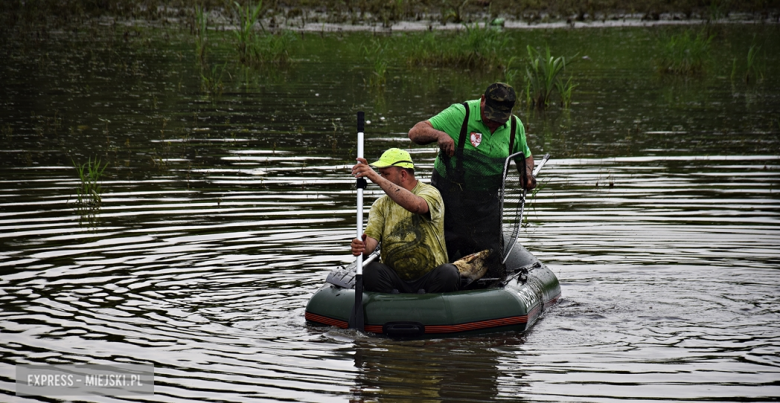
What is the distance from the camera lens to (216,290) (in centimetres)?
831

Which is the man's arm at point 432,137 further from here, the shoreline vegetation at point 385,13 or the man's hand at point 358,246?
the shoreline vegetation at point 385,13

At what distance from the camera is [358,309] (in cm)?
725

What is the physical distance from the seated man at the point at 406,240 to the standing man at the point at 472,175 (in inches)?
25.1

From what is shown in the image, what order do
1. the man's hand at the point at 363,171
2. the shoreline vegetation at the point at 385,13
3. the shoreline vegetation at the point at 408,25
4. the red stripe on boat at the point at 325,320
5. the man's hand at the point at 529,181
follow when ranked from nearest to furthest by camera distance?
the man's hand at the point at 363,171
the red stripe on boat at the point at 325,320
the man's hand at the point at 529,181
the shoreline vegetation at the point at 408,25
the shoreline vegetation at the point at 385,13

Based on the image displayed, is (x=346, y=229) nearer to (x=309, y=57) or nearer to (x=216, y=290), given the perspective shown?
(x=216, y=290)

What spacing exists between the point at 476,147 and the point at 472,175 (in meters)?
0.23

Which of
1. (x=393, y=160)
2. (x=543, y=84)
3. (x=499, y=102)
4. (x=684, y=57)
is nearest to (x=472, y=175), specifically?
(x=499, y=102)

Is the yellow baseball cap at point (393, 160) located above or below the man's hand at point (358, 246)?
above

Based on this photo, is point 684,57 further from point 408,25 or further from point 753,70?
point 408,25

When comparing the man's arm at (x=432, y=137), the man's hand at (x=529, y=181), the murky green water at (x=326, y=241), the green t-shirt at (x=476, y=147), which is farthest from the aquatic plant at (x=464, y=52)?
the man's arm at (x=432, y=137)

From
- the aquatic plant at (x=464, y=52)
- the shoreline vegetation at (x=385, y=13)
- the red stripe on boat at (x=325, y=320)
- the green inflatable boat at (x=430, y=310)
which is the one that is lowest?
the red stripe on boat at (x=325, y=320)

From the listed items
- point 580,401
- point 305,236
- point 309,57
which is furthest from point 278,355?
point 309,57

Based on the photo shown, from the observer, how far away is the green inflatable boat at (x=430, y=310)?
7180mm

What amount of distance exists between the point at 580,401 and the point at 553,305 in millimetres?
2337
